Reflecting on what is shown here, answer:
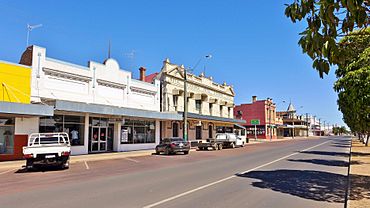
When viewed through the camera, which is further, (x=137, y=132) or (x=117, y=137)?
(x=137, y=132)

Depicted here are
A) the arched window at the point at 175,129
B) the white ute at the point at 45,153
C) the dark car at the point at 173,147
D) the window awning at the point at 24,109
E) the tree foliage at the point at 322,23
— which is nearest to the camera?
the tree foliage at the point at 322,23

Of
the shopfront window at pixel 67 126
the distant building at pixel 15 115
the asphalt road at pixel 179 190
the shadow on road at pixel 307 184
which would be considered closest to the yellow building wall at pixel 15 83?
the distant building at pixel 15 115

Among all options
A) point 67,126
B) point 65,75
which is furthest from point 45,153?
point 65,75

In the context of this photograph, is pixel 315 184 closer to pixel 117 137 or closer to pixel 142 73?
pixel 117 137

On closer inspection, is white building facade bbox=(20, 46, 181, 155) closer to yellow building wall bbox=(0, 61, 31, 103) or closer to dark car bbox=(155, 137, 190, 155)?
yellow building wall bbox=(0, 61, 31, 103)

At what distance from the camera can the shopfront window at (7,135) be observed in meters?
19.8

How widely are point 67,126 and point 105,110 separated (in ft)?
Result: 9.87

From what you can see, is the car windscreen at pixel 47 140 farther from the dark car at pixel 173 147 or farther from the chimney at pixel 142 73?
the chimney at pixel 142 73

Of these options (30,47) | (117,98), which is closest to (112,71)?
(117,98)

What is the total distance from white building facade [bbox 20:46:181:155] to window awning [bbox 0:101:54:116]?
0.98 m

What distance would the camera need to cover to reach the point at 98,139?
26453mm

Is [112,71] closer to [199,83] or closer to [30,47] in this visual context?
[30,47]

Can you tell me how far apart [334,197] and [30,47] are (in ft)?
68.5

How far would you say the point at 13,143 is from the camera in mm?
20219
